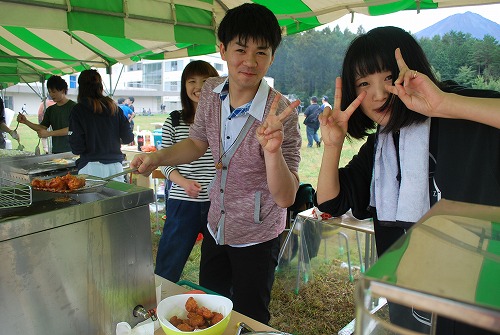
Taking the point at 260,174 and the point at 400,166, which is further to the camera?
the point at 260,174

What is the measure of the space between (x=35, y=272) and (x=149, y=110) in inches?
940

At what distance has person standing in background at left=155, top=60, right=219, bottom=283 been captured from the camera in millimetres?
2268

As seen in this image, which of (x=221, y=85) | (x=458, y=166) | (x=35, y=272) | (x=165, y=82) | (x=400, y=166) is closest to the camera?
(x=35, y=272)

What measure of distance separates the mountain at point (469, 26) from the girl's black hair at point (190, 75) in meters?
1.42

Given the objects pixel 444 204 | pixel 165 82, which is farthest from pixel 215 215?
pixel 165 82

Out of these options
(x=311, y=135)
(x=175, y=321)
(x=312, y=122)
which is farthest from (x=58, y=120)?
(x=311, y=135)

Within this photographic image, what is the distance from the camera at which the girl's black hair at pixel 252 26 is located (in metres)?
1.40

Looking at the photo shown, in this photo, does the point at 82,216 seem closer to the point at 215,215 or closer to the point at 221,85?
the point at 215,215

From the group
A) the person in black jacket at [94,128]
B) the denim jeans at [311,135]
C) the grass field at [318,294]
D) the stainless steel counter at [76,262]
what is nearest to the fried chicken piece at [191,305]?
the stainless steel counter at [76,262]

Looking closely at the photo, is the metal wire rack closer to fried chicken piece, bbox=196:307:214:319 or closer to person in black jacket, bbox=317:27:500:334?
fried chicken piece, bbox=196:307:214:319

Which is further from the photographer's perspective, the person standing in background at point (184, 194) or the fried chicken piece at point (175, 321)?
the person standing in background at point (184, 194)

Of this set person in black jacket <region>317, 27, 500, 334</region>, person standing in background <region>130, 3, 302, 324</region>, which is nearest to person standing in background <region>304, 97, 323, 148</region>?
person standing in background <region>130, 3, 302, 324</region>

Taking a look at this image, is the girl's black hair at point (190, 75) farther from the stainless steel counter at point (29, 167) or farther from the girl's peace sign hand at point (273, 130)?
the girl's peace sign hand at point (273, 130)

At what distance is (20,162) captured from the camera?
85.7 inches
